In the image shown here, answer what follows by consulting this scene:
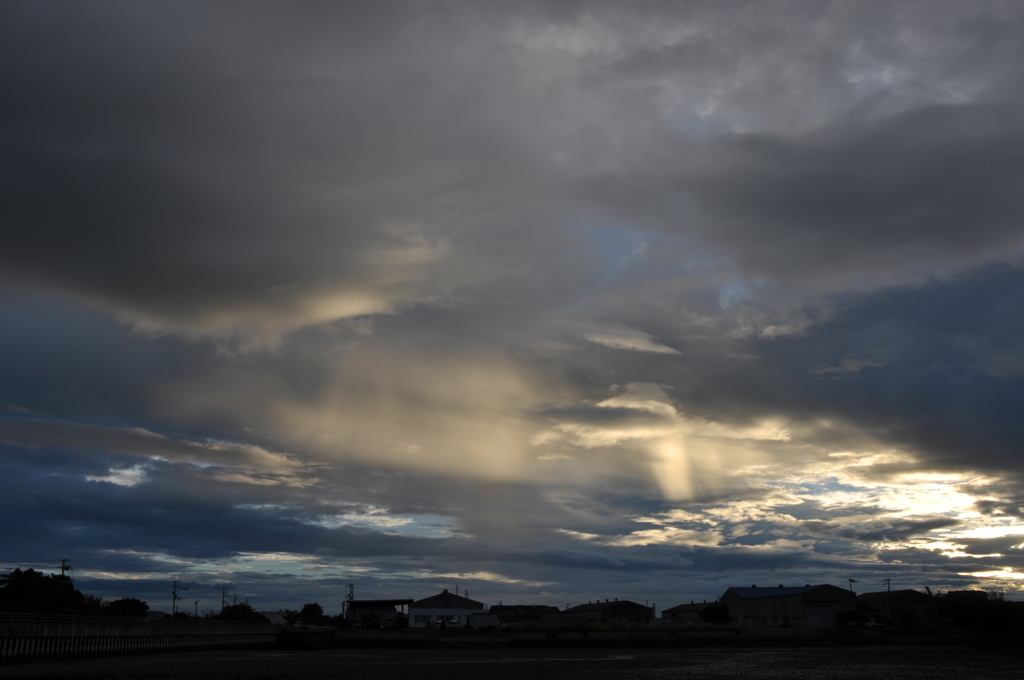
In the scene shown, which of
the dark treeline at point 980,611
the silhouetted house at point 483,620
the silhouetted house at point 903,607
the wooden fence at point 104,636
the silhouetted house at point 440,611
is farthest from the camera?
the silhouetted house at point 440,611

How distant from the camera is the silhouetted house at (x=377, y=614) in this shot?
111m

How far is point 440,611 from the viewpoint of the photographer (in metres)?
114

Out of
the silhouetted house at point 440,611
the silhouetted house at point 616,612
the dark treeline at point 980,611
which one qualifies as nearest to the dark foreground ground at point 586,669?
the dark treeline at point 980,611

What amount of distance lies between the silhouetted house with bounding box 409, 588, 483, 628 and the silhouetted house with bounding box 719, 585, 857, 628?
139ft

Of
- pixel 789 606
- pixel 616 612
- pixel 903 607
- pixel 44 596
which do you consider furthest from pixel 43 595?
pixel 903 607

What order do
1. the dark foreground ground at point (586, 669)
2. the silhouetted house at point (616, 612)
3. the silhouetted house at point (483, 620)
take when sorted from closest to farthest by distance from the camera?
the dark foreground ground at point (586, 669) → the silhouetted house at point (483, 620) → the silhouetted house at point (616, 612)

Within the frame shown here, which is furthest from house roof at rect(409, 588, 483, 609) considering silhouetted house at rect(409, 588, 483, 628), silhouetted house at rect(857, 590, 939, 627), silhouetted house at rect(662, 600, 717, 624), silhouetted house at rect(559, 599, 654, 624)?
silhouetted house at rect(857, 590, 939, 627)

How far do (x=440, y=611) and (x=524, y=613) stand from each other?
2439 cm

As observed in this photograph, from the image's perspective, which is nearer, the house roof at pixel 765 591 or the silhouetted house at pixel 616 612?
the house roof at pixel 765 591

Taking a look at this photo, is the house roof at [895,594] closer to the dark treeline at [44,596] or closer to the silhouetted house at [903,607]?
the silhouetted house at [903,607]

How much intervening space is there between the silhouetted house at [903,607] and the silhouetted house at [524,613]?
5079 cm

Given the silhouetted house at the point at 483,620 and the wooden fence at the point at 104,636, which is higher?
the wooden fence at the point at 104,636

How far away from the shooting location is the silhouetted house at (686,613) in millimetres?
130000

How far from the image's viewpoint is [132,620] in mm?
68875
